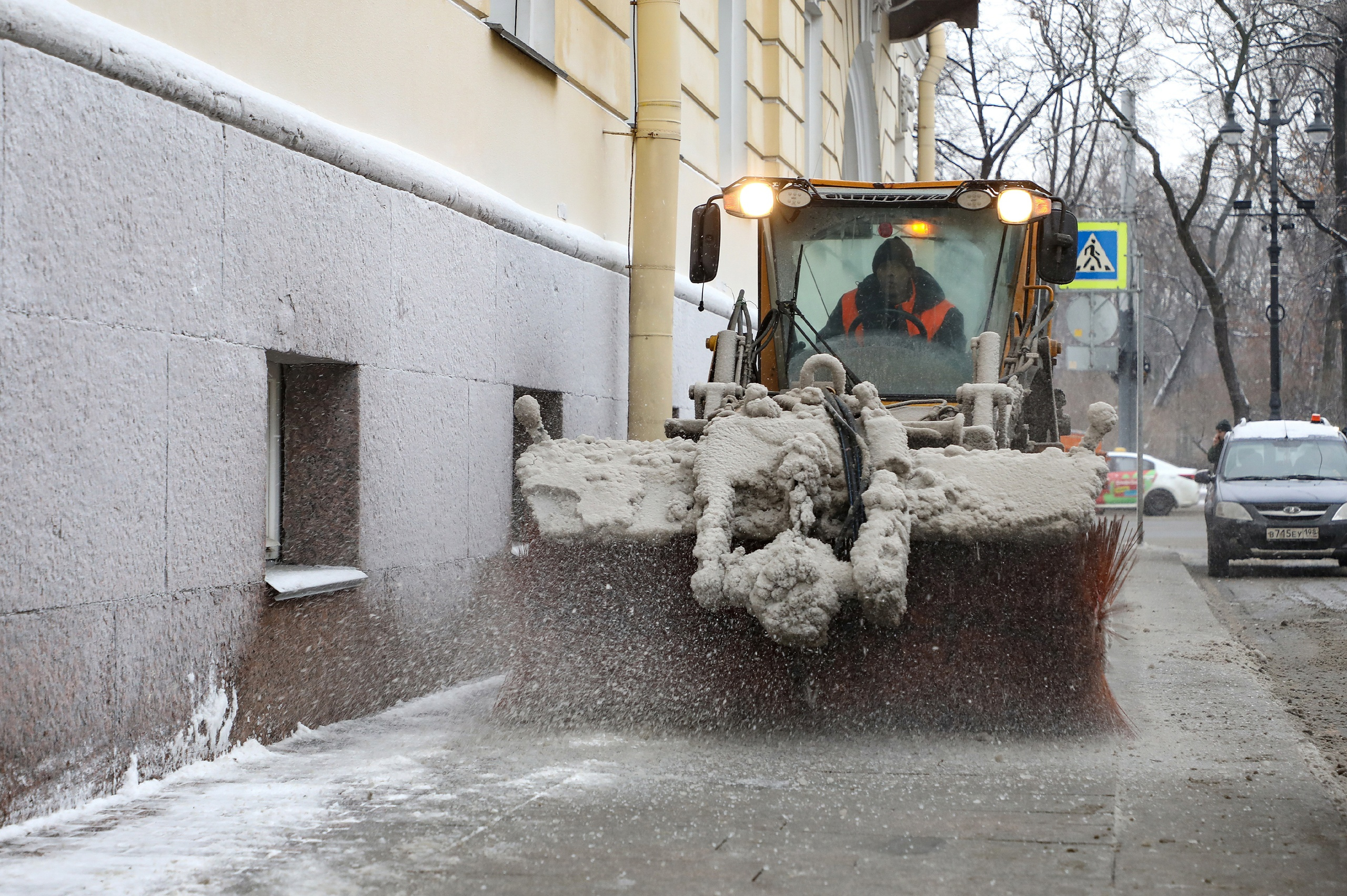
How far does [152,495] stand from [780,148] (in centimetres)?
1067

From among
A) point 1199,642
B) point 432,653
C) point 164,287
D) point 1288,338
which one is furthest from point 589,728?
point 1288,338

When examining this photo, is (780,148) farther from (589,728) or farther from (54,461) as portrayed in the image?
(54,461)

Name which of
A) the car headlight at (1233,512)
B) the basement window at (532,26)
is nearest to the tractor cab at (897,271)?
the basement window at (532,26)

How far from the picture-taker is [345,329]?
6629mm

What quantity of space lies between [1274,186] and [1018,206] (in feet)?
69.6

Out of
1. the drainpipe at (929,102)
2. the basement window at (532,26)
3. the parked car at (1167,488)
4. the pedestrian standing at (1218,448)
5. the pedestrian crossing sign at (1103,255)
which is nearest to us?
the basement window at (532,26)

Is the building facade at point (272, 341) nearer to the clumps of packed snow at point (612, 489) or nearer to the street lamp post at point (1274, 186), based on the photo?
the clumps of packed snow at point (612, 489)

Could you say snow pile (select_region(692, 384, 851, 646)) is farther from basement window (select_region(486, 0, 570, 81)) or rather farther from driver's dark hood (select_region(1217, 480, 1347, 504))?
driver's dark hood (select_region(1217, 480, 1347, 504))

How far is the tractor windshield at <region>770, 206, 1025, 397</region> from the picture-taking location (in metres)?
8.10

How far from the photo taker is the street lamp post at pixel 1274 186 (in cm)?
2572

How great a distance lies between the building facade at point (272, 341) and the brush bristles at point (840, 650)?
35.0 inches

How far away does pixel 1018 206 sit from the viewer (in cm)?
793

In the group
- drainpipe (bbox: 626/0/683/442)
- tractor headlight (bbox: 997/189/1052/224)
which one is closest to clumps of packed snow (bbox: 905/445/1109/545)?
tractor headlight (bbox: 997/189/1052/224)

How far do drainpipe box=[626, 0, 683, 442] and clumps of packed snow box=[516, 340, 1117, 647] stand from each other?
3713mm
